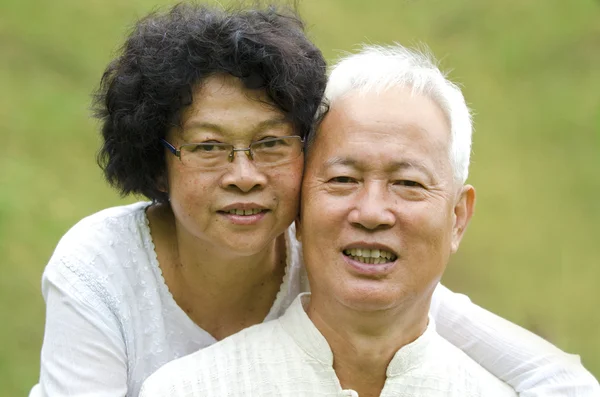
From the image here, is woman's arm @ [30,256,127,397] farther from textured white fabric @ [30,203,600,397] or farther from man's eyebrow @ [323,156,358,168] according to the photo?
man's eyebrow @ [323,156,358,168]

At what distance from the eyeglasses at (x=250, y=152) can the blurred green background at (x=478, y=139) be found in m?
2.97

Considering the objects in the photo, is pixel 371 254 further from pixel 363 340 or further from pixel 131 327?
pixel 131 327

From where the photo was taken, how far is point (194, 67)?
2.71m

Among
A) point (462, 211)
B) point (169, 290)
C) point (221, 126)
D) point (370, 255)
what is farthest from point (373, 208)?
point (169, 290)

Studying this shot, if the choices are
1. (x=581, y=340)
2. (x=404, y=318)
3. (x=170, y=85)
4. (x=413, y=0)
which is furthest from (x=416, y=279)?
(x=413, y=0)

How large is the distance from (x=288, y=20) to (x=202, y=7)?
29cm

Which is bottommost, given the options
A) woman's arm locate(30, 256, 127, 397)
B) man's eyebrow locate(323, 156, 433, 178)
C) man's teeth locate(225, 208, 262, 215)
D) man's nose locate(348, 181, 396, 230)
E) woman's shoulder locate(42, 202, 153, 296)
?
woman's arm locate(30, 256, 127, 397)

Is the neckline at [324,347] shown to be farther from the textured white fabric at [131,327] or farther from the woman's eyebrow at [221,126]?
the woman's eyebrow at [221,126]

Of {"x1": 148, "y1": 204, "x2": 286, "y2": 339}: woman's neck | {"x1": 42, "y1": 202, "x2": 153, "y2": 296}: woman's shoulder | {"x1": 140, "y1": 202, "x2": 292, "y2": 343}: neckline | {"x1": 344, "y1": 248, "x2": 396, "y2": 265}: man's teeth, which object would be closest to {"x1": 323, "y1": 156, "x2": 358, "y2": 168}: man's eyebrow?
{"x1": 344, "y1": 248, "x2": 396, "y2": 265}: man's teeth

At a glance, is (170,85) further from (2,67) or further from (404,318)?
(2,67)

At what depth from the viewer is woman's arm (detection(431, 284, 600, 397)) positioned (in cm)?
286

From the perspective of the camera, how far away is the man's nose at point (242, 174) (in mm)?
2652

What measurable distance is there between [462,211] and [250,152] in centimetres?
67

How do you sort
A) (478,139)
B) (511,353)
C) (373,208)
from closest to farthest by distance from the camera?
1. (373,208)
2. (511,353)
3. (478,139)
